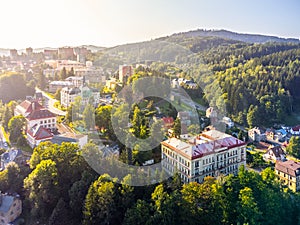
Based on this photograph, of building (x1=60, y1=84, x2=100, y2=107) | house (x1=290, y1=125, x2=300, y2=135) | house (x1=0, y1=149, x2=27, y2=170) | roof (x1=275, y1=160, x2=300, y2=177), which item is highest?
building (x1=60, y1=84, x2=100, y2=107)

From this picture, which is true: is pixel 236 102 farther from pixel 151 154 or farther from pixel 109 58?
pixel 109 58

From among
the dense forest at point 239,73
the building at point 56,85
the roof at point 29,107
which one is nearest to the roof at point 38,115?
the roof at point 29,107

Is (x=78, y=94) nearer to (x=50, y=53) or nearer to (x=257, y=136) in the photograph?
(x=257, y=136)

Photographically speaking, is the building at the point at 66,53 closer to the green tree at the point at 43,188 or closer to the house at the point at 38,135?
the house at the point at 38,135

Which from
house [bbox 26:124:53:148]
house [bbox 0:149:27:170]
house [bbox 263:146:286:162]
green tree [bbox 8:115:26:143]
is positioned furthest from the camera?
house [bbox 263:146:286:162]

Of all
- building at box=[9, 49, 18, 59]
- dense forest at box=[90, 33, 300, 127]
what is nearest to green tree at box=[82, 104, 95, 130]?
dense forest at box=[90, 33, 300, 127]

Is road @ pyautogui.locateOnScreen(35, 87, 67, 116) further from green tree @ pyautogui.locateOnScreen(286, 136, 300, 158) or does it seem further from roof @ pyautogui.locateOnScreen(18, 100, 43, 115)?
green tree @ pyautogui.locateOnScreen(286, 136, 300, 158)
